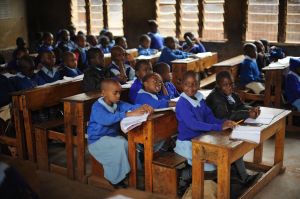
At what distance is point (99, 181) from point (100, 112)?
31.5 inches

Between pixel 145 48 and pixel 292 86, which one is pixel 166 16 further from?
pixel 292 86

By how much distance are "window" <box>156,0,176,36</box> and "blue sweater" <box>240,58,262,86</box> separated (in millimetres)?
3724

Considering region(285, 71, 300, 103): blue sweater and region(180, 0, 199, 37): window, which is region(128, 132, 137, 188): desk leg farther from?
region(180, 0, 199, 37): window

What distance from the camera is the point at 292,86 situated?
6.39m

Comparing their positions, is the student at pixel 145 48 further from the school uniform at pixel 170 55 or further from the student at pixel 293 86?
the student at pixel 293 86

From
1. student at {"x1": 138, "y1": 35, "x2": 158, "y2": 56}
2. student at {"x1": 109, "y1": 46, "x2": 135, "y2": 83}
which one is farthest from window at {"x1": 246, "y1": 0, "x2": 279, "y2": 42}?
student at {"x1": 109, "y1": 46, "x2": 135, "y2": 83}

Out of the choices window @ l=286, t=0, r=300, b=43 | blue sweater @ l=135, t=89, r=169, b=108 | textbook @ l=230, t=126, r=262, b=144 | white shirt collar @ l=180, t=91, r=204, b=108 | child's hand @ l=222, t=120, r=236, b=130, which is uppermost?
window @ l=286, t=0, r=300, b=43

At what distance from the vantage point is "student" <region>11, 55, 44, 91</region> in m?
5.78

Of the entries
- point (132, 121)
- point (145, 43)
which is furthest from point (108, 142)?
point (145, 43)

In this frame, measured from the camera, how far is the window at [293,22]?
9102 mm

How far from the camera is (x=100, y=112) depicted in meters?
4.31

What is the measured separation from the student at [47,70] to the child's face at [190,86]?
261 centimetres

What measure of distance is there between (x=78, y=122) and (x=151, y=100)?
80cm

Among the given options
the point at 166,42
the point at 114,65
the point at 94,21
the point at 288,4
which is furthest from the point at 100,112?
the point at 94,21
